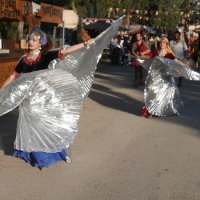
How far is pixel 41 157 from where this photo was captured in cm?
579

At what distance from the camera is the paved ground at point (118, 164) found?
5.11m

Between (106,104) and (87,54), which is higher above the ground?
(87,54)

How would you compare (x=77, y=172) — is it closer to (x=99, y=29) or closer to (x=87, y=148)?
(x=87, y=148)

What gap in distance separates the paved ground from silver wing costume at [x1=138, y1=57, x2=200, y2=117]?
1.01 ft

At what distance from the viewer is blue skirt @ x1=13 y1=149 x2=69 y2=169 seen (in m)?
5.79

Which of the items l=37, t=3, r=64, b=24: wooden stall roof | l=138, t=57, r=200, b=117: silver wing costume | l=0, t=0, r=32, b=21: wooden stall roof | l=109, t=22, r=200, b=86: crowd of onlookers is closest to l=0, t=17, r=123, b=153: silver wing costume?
l=138, t=57, r=200, b=117: silver wing costume

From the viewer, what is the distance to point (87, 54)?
679 cm

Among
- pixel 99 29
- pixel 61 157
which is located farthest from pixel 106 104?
pixel 99 29

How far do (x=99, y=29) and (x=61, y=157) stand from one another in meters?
19.6

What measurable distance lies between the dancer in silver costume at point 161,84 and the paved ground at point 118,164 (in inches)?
10.9

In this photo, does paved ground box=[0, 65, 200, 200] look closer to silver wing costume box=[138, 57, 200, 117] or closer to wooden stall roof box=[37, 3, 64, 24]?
silver wing costume box=[138, 57, 200, 117]

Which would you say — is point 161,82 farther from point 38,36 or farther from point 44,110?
point 44,110

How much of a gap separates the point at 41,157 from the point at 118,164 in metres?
0.95

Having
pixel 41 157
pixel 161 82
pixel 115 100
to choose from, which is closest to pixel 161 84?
pixel 161 82
